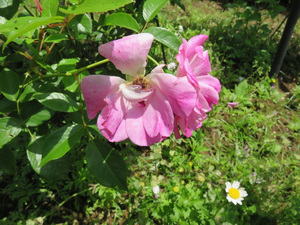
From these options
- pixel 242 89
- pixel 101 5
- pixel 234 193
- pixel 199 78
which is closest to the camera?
pixel 101 5

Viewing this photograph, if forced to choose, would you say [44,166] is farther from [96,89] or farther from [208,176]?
[208,176]

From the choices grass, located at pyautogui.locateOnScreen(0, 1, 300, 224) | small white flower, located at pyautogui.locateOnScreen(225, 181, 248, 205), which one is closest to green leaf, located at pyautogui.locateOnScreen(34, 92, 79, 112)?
grass, located at pyautogui.locateOnScreen(0, 1, 300, 224)

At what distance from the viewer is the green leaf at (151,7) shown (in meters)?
0.76

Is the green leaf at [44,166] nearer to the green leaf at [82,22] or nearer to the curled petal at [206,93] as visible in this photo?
the green leaf at [82,22]

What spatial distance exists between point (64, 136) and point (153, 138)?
0.30 meters

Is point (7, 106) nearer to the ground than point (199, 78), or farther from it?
nearer to the ground

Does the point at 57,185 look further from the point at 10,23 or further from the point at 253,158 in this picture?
the point at 253,158

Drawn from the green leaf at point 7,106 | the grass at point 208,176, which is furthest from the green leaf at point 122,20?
the grass at point 208,176

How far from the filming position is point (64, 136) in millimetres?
693

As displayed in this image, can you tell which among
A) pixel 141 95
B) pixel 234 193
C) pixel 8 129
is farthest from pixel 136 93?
pixel 234 193

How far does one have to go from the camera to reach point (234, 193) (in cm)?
147

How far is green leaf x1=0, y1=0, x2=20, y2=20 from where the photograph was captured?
0.77m

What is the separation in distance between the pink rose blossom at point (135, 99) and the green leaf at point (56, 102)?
0.57 feet

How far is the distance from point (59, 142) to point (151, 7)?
54 cm
